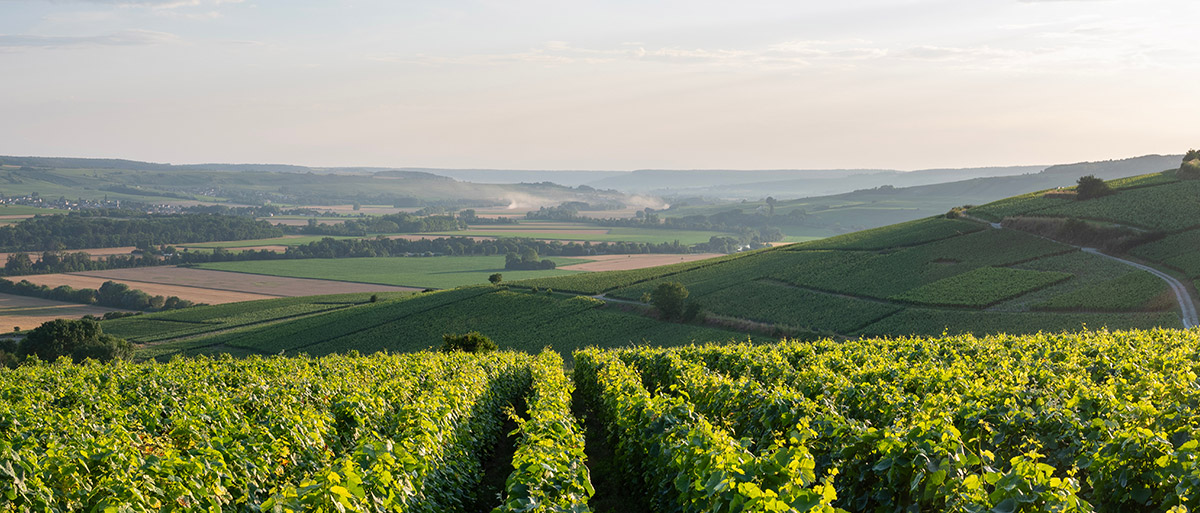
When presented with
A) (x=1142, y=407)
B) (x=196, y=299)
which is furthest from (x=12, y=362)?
(x=1142, y=407)

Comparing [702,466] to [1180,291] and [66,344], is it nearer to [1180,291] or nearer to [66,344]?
[1180,291]

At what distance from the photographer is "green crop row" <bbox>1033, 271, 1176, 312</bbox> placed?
5512 cm

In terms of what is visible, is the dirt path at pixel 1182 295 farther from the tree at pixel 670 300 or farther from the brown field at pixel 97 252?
the brown field at pixel 97 252

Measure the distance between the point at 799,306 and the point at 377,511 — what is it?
2646 inches

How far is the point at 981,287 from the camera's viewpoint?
6756 centimetres

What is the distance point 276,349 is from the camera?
76812 mm

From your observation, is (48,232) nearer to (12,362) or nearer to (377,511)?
(12,362)

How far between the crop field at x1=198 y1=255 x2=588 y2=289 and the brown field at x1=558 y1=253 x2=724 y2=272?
455cm

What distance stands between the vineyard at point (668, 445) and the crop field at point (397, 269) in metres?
112

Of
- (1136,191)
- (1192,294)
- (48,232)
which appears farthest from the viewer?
(48,232)

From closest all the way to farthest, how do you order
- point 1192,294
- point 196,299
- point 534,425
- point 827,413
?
1. point 827,413
2. point 534,425
3. point 1192,294
4. point 196,299

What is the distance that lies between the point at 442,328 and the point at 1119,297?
2434 inches

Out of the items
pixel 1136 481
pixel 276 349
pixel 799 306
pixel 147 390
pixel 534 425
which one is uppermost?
pixel 1136 481

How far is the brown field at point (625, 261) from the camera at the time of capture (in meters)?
142
